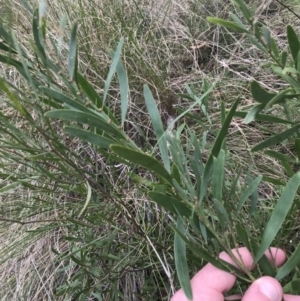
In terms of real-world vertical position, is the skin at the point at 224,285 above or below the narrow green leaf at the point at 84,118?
below

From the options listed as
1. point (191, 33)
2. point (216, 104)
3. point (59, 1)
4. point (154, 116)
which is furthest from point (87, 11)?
point (154, 116)

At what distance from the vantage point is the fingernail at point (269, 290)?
495 mm

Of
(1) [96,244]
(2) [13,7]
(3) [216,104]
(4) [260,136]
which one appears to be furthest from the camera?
(2) [13,7]

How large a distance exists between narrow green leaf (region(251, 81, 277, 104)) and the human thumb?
0.23 m

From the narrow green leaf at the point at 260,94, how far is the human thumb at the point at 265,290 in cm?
23

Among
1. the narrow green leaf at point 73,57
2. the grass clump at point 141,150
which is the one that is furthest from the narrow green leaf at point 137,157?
the narrow green leaf at point 73,57

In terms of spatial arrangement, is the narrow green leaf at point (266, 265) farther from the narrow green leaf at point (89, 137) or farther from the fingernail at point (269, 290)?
Result: the narrow green leaf at point (89, 137)

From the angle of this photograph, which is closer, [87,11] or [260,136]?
[260,136]

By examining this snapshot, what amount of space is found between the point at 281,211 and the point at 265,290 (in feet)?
0.35

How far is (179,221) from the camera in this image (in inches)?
19.9

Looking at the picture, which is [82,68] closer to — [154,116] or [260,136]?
[260,136]

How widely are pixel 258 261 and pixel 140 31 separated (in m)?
1.06

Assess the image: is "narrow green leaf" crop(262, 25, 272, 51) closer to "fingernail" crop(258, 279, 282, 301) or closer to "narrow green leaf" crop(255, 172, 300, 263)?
"narrow green leaf" crop(255, 172, 300, 263)

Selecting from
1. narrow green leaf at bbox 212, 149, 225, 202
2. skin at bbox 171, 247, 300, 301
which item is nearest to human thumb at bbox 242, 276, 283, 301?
skin at bbox 171, 247, 300, 301
